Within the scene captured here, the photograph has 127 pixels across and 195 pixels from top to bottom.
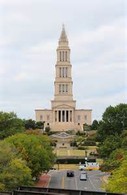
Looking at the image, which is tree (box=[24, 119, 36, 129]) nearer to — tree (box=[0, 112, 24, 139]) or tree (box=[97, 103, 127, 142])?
tree (box=[97, 103, 127, 142])

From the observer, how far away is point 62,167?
10469 centimetres

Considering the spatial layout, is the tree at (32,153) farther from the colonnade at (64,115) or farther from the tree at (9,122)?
the colonnade at (64,115)

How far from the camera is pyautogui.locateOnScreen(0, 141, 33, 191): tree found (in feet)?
143

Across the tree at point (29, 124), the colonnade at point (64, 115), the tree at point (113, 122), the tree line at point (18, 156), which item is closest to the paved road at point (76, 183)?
the tree line at point (18, 156)

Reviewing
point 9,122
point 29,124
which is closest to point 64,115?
point 29,124

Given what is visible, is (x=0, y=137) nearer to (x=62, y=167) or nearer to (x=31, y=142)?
(x=62, y=167)

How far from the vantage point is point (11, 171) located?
4584 centimetres

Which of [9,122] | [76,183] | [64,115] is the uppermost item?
[64,115]

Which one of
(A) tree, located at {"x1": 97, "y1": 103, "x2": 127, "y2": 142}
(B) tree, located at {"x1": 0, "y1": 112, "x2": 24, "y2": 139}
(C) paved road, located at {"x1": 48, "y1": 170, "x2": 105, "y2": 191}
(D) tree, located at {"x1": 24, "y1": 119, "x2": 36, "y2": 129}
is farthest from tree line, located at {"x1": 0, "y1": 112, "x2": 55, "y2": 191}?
(D) tree, located at {"x1": 24, "y1": 119, "x2": 36, "y2": 129}

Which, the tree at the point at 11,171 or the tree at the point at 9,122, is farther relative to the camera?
the tree at the point at 9,122

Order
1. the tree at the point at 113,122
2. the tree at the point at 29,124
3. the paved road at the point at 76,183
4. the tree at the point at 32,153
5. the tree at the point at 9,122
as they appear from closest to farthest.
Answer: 1. the paved road at the point at 76,183
2. the tree at the point at 32,153
3. the tree at the point at 9,122
4. the tree at the point at 113,122
5. the tree at the point at 29,124

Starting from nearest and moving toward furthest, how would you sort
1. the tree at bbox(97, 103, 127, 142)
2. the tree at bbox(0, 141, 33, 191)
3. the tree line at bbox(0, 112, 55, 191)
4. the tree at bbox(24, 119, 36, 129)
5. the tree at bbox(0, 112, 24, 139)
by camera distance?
the tree at bbox(0, 141, 33, 191)
the tree line at bbox(0, 112, 55, 191)
the tree at bbox(0, 112, 24, 139)
the tree at bbox(97, 103, 127, 142)
the tree at bbox(24, 119, 36, 129)

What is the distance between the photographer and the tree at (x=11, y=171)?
143ft

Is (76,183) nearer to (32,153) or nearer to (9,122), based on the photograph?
(32,153)
